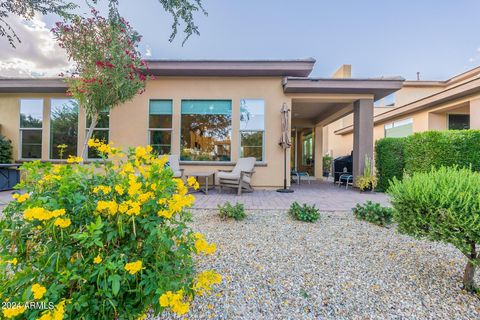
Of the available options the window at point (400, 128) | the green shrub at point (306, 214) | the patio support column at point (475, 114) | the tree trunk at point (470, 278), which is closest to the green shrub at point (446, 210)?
the tree trunk at point (470, 278)

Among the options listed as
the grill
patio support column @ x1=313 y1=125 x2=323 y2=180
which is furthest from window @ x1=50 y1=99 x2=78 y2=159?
patio support column @ x1=313 y1=125 x2=323 y2=180

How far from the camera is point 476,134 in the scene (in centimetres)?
492

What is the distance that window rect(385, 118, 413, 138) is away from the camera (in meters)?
10.2

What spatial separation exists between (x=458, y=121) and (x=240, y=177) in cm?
992

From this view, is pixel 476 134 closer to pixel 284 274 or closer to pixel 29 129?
pixel 284 274

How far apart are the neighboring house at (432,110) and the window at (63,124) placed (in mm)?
12997

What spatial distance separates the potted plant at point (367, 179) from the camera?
254 inches

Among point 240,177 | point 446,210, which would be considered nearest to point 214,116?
point 240,177

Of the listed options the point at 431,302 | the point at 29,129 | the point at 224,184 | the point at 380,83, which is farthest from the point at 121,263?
the point at 29,129

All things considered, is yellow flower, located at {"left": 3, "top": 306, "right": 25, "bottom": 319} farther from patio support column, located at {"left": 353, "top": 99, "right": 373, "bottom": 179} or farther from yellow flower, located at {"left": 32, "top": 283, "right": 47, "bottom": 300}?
patio support column, located at {"left": 353, "top": 99, "right": 373, "bottom": 179}

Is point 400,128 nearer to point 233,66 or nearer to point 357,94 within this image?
point 357,94

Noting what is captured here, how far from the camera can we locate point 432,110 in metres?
8.84

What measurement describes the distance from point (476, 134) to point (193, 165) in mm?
7296

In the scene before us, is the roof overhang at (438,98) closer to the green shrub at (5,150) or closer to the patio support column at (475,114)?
the patio support column at (475,114)
